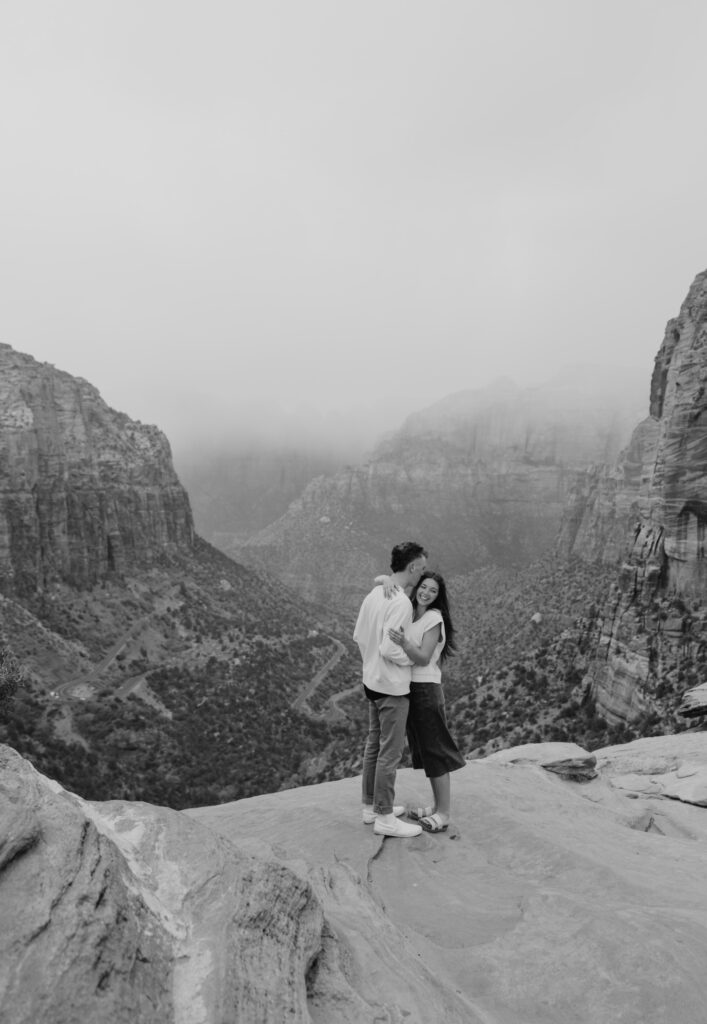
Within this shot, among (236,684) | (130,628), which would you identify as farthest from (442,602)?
(130,628)

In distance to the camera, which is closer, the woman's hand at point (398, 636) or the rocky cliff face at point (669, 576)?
the woman's hand at point (398, 636)

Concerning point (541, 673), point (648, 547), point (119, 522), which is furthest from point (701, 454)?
point (119, 522)

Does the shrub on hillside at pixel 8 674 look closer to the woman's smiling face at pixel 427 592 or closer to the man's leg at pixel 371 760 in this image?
the man's leg at pixel 371 760

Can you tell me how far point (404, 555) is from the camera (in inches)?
267

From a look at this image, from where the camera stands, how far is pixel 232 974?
3.19m

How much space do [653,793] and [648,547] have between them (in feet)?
97.9

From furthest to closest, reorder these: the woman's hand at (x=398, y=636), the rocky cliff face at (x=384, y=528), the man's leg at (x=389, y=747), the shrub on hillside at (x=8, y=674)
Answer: the rocky cliff face at (x=384, y=528) < the shrub on hillside at (x=8, y=674) < the man's leg at (x=389, y=747) < the woman's hand at (x=398, y=636)

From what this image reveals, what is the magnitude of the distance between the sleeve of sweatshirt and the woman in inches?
10.4

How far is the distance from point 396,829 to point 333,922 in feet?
7.72

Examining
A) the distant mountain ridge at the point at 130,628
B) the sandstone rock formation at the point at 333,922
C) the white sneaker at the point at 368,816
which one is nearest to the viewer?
the sandstone rock formation at the point at 333,922

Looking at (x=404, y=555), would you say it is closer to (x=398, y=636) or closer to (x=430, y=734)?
(x=398, y=636)

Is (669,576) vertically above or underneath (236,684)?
above

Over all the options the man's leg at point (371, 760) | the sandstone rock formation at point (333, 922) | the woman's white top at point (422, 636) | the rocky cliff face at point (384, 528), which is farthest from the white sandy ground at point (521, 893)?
the rocky cliff face at point (384, 528)

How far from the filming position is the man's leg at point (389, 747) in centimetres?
672
